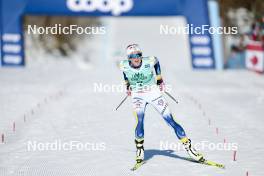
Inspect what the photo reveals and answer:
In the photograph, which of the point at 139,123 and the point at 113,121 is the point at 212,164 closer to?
the point at 139,123

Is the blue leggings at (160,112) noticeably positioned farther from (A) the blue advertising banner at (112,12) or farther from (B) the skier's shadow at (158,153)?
(A) the blue advertising banner at (112,12)

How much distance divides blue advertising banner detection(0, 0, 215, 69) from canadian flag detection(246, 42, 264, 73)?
1.66 meters

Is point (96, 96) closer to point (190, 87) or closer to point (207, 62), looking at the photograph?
point (190, 87)

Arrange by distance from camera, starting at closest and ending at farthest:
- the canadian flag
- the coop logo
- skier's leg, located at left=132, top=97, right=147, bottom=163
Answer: skier's leg, located at left=132, top=97, right=147, bottom=163 < the canadian flag < the coop logo

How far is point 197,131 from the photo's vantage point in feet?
35.9

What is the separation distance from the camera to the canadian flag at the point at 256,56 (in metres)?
21.2

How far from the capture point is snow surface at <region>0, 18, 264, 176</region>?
8.27m

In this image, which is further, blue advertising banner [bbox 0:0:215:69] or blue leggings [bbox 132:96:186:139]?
blue advertising banner [bbox 0:0:215:69]

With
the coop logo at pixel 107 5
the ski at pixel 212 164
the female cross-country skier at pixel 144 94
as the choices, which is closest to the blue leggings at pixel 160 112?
the female cross-country skier at pixel 144 94

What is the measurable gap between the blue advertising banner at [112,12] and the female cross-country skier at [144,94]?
1405 centimetres

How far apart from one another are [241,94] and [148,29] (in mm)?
24281

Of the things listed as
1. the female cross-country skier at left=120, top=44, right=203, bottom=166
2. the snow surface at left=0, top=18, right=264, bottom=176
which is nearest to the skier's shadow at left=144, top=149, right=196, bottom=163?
the snow surface at left=0, top=18, right=264, bottom=176

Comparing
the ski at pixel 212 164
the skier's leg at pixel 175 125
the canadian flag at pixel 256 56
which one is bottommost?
the ski at pixel 212 164

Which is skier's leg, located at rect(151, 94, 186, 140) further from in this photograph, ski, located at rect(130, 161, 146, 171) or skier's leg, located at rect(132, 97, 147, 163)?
ski, located at rect(130, 161, 146, 171)
